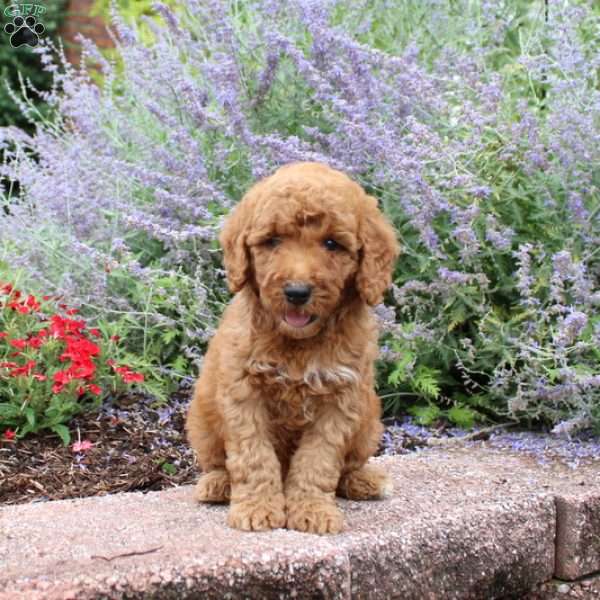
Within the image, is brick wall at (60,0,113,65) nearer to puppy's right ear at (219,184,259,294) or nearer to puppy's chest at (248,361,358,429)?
puppy's right ear at (219,184,259,294)

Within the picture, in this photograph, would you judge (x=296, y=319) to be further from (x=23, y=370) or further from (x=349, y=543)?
(x=23, y=370)

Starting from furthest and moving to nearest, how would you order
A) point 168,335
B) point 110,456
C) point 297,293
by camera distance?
1. point 168,335
2. point 110,456
3. point 297,293

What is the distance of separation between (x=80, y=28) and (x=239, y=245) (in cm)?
Answer: 975

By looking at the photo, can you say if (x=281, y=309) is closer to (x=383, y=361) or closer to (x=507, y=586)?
(x=507, y=586)

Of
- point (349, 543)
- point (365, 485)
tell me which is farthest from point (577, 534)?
point (349, 543)

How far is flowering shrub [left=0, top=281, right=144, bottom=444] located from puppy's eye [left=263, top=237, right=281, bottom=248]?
55.5 inches

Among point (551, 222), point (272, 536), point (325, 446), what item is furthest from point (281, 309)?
point (551, 222)

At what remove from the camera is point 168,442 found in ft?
14.8

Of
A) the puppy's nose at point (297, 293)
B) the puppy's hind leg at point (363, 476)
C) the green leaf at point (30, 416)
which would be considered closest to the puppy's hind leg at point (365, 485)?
the puppy's hind leg at point (363, 476)

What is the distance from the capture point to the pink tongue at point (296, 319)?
3.08 m

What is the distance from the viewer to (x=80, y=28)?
39.5 feet

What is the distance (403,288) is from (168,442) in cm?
133

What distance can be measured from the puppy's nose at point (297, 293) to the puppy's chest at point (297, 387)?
0.98 ft

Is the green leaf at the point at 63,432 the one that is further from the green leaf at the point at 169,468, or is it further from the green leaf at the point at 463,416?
the green leaf at the point at 463,416
